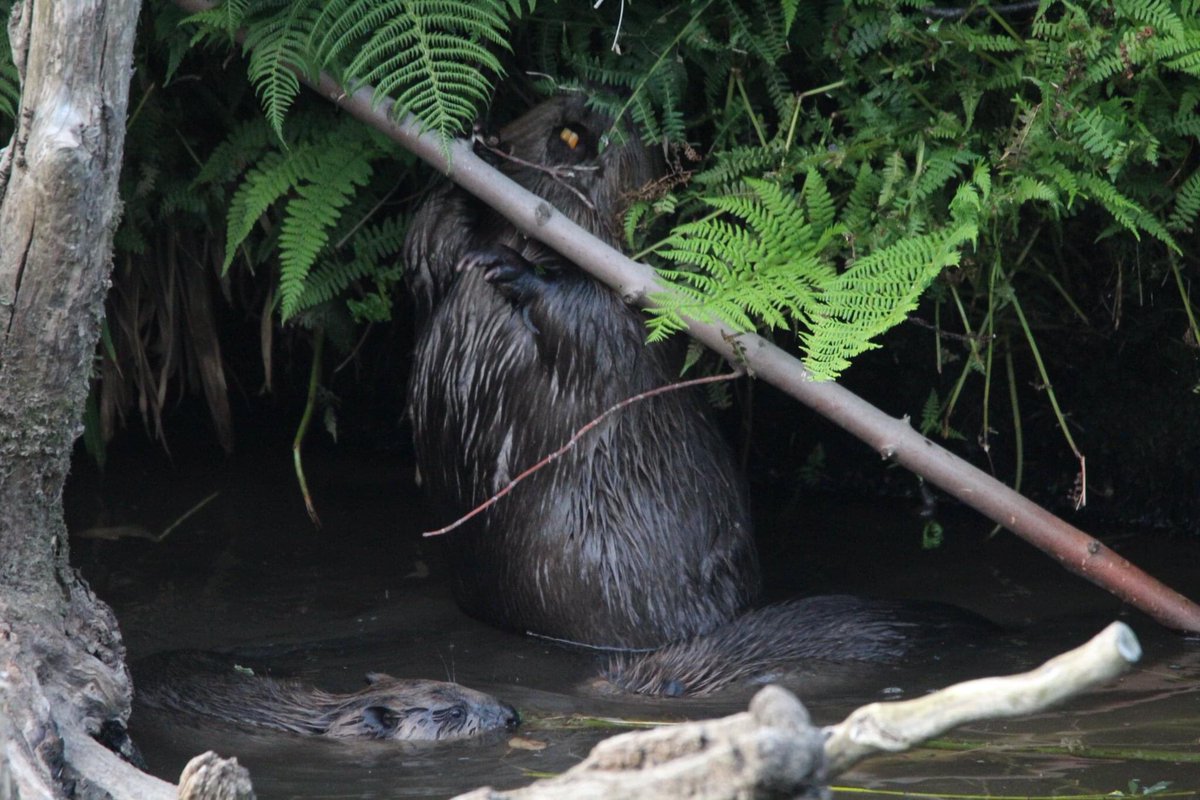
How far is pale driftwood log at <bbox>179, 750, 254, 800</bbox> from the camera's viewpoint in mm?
1963

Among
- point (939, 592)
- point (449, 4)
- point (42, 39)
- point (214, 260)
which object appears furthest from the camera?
point (214, 260)

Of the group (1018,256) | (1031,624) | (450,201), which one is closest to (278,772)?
(450,201)

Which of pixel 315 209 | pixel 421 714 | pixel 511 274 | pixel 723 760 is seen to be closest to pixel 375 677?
pixel 421 714

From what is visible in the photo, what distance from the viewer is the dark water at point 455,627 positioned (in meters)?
2.89

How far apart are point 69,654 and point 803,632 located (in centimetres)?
179

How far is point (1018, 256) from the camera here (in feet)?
12.8

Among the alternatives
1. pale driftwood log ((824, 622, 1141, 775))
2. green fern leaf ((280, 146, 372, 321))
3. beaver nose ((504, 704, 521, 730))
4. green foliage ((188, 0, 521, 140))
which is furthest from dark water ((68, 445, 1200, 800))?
green foliage ((188, 0, 521, 140))

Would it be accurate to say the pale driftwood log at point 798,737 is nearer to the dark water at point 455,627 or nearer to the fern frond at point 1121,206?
the dark water at point 455,627

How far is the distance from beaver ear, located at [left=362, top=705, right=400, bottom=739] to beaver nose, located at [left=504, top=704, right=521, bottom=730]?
26 centimetres

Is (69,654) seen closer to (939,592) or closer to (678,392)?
(678,392)

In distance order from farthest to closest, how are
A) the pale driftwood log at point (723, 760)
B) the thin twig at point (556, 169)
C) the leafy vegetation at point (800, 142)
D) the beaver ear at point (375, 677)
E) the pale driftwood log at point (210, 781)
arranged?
the thin twig at point (556, 169) < the beaver ear at point (375, 677) < the leafy vegetation at point (800, 142) < the pale driftwood log at point (210, 781) < the pale driftwood log at point (723, 760)

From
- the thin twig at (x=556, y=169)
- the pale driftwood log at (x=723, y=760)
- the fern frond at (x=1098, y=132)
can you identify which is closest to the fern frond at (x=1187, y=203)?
the fern frond at (x=1098, y=132)

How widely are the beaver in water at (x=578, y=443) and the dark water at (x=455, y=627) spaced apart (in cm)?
22

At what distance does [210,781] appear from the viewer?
197 centimetres
